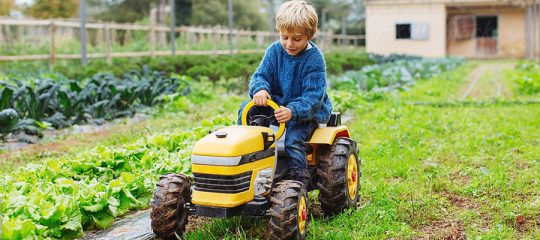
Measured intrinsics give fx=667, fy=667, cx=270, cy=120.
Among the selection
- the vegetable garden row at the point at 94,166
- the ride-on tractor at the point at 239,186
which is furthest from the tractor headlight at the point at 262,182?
the vegetable garden row at the point at 94,166

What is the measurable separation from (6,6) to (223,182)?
33.9 metres

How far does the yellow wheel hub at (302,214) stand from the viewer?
351cm

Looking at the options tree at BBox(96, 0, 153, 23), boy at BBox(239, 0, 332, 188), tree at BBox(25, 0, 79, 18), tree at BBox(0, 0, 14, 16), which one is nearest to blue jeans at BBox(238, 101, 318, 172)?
boy at BBox(239, 0, 332, 188)

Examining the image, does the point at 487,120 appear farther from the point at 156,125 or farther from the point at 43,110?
the point at 43,110

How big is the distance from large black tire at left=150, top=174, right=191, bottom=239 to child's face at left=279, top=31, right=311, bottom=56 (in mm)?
970

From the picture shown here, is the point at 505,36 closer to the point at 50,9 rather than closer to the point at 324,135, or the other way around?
the point at 50,9

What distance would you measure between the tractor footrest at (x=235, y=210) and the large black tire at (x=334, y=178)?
0.56 metres

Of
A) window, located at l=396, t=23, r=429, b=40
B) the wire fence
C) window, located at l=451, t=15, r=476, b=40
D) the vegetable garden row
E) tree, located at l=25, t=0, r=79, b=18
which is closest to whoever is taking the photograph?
the vegetable garden row

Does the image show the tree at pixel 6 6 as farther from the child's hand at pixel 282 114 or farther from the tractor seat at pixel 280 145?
the child's hand at pixel 282 114

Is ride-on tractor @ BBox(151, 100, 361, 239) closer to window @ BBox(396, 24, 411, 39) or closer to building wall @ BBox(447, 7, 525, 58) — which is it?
window @ BBox(396, 24, 411, 39)

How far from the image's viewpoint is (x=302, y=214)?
3578 millimetres

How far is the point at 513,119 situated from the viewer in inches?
325

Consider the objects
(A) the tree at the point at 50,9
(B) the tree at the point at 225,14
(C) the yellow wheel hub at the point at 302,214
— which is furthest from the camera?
(B) the tree at the point at 225,14

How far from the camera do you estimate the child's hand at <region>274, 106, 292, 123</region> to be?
371 centimetres
